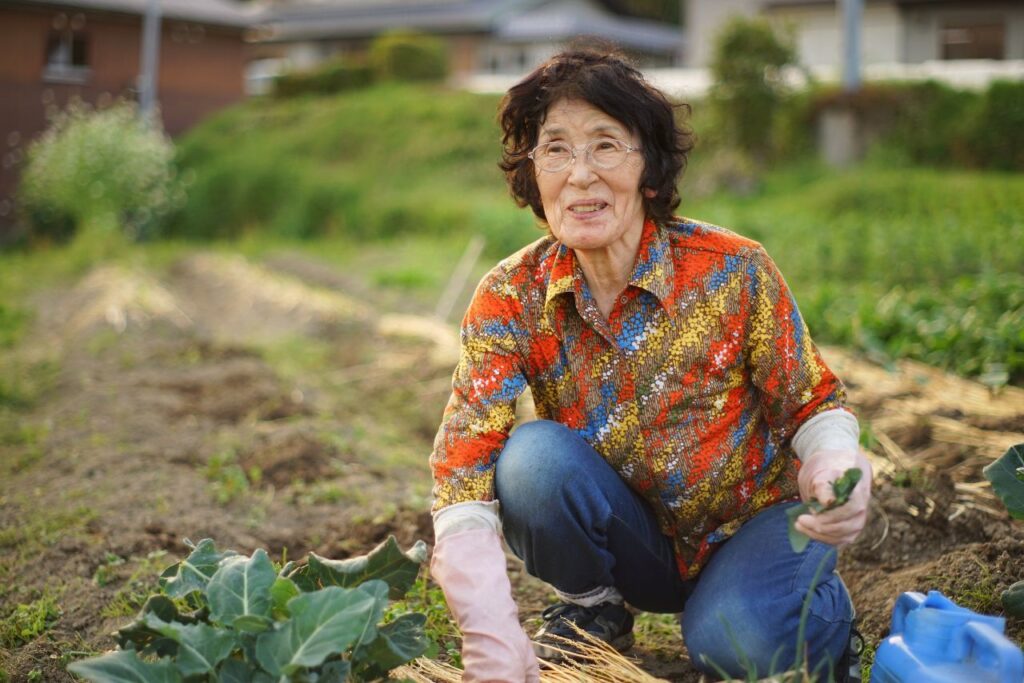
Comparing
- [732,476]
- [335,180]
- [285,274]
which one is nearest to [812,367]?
[732,476]

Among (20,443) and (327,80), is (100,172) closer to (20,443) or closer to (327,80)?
(327,80)

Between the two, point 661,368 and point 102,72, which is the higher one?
point 102,72

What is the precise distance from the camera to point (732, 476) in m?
2.24

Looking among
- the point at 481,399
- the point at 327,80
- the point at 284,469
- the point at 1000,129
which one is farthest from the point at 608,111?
the point at 327,80

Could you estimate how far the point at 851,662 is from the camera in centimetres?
217

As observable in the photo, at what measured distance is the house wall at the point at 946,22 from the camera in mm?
21250

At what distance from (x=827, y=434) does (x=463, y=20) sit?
97.9ft

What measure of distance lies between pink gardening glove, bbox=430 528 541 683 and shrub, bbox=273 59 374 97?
22913 mm

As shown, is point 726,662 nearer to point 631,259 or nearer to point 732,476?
point 732,476

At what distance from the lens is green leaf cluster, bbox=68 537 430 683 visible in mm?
1729

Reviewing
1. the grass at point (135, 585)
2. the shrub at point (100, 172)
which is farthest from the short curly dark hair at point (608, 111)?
the shrub at point (100, 172)

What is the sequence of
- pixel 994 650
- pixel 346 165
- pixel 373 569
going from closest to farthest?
pixel 994 650 < pixel 373 569 < pixel 346 165

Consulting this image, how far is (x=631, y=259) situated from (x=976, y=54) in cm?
2279

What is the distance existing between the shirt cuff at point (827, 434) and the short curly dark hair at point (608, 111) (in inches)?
21.5
